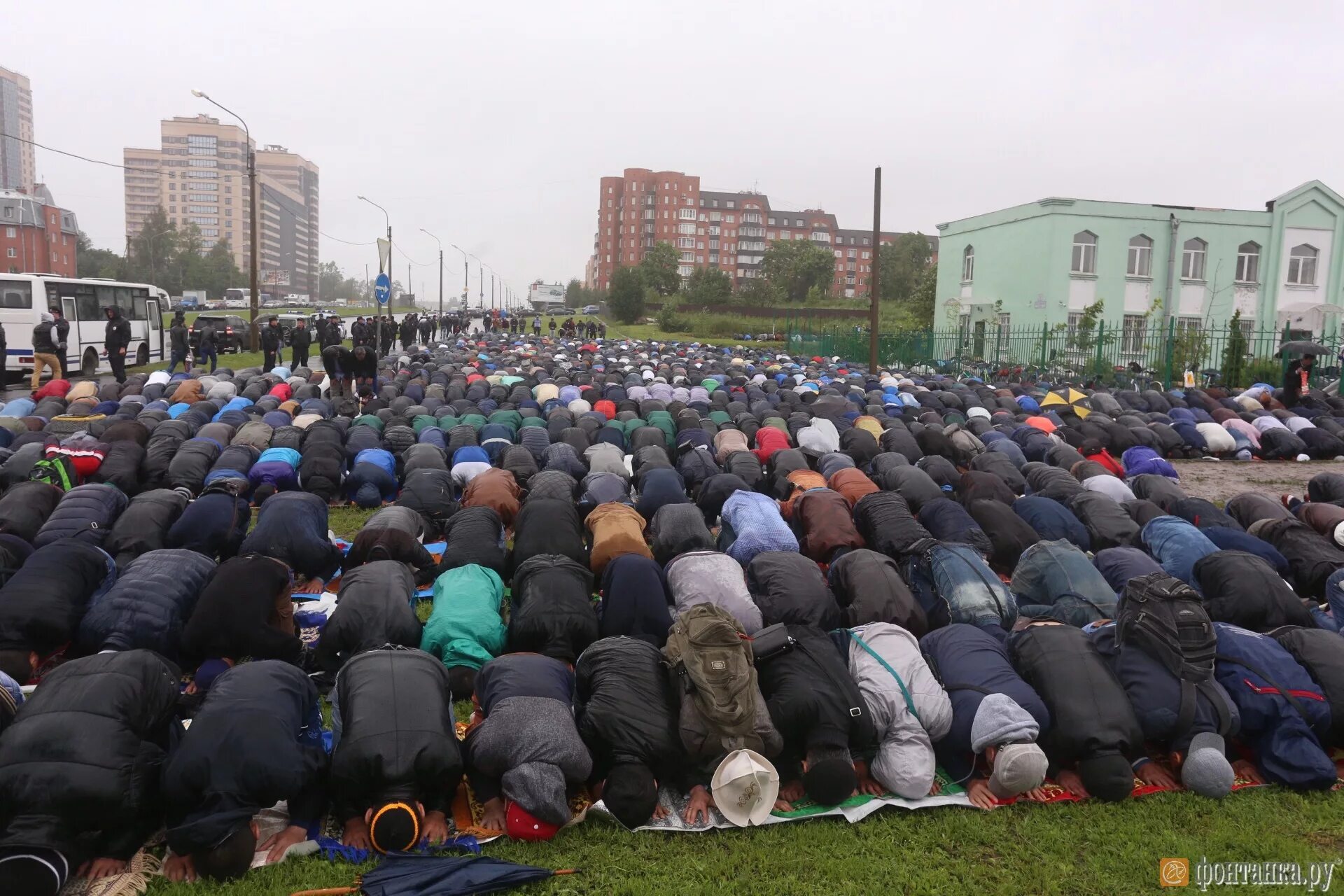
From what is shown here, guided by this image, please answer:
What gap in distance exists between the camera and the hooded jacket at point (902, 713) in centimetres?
514

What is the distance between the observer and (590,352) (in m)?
32.3

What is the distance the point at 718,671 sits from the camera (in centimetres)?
518

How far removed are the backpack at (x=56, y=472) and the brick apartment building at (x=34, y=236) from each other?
64.0 metres

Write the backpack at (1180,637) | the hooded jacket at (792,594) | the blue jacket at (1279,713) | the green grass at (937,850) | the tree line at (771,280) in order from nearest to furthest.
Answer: the green grass at (937,850) → the blue jacket at (1279,713) → the backpack at (1180,637) → the hooded jacket at (792,594) → the tree line at (771,280)

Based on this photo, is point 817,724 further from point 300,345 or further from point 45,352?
point 300,345

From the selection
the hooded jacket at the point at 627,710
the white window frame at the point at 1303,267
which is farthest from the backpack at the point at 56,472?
the white window frame at the point at 1303,267

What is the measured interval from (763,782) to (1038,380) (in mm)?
22617

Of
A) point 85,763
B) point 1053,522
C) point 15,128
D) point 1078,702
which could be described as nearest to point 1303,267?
point 1053,522

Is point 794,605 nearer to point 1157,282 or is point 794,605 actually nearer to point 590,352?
point 590,352

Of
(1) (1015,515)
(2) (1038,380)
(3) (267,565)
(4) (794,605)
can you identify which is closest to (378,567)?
(3) (267,565)

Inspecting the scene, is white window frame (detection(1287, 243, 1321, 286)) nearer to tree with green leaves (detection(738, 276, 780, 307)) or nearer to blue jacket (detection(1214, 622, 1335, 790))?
blue jacket (detection(1214, 622, 1335, 790))

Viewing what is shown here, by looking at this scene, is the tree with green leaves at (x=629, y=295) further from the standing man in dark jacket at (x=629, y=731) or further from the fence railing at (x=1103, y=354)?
the standing man in dark jacket at (x=629, y=731)

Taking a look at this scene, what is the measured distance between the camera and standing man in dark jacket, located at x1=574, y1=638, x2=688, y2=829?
190 inches

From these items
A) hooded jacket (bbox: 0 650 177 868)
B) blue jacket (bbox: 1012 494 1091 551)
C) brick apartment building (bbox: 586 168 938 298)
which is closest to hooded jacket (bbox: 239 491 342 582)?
hooded jacket (bbox: 0 650 177 868)
